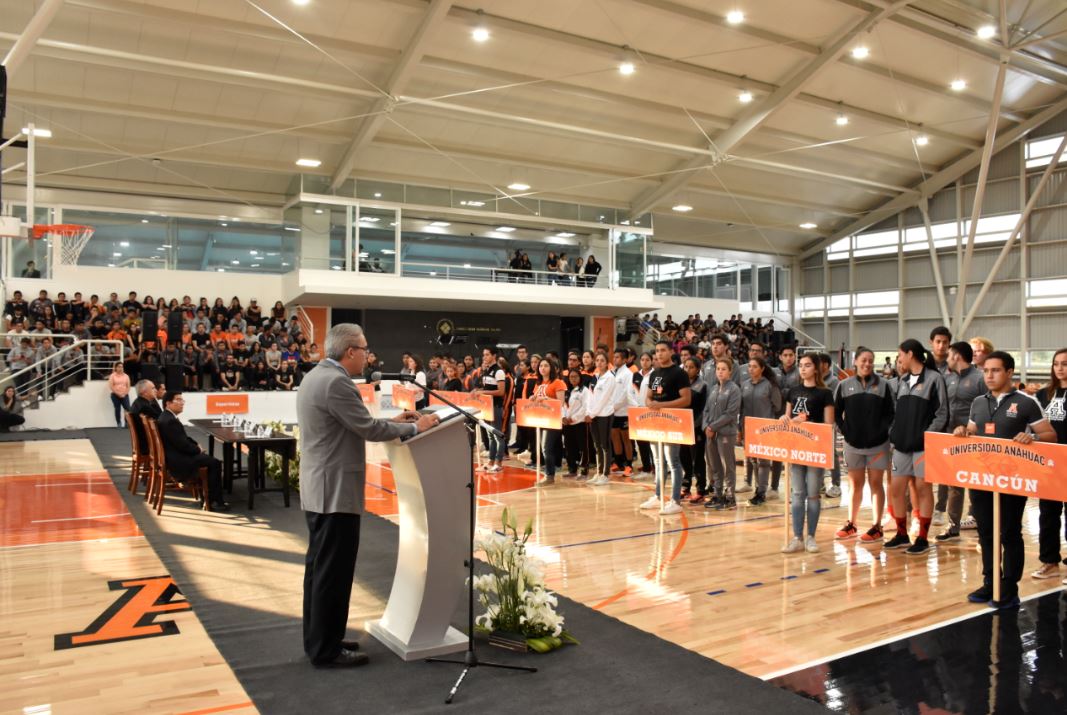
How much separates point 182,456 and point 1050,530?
7.01m

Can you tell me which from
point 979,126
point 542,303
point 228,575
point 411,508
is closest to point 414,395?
point 228,575

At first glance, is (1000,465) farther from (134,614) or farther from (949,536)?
(134,614)

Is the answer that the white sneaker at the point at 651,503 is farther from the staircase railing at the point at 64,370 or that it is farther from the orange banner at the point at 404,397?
the staircase railing at the point at 64,370

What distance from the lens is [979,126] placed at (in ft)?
68.7

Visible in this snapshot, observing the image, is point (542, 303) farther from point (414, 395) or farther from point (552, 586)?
point (552, 586)

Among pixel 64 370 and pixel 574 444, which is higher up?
pixel 64 370

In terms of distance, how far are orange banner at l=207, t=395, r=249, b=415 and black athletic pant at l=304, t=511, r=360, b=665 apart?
12843mm

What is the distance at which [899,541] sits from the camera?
18.9ft

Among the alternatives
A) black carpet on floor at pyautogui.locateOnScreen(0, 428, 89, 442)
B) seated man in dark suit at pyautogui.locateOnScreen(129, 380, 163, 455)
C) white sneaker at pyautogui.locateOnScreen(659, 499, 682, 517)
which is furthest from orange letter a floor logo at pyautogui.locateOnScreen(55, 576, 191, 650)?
black carpet on floor at pyautogui.locateOnScreen(0, 428, 89, 442)

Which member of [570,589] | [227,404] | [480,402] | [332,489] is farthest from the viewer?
[227,404]

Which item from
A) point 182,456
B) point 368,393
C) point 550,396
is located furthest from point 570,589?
point 368,393

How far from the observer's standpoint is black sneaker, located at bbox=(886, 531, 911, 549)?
573 centimetres

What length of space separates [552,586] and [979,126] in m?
21.7

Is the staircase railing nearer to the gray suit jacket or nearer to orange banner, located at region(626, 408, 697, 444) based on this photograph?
orange banner, located at region(626, 408, 697, 444)
